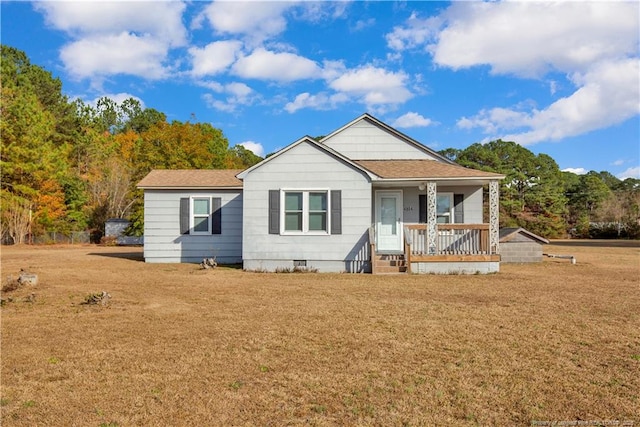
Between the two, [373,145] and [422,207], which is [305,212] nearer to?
[422,207]

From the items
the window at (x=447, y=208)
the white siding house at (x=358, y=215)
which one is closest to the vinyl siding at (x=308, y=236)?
the white siding house at (x=358, y=215)

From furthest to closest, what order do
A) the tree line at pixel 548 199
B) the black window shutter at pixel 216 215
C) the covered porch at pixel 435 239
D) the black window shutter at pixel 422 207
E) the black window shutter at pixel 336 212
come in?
the tree line at pixel 548 199 → the black window shutter at pixel 216 215 → the black window shutter at pixel 422 207 → the black window shutter at pixel 336 212 → the covered porch at pixel 435 239

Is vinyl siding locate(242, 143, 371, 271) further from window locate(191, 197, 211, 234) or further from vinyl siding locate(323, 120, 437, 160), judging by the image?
vinyl siding locate(323, 120, 437, 160)

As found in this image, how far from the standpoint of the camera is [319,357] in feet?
15.6

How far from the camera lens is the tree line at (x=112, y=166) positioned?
24781mm

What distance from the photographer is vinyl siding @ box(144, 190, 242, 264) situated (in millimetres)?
15438

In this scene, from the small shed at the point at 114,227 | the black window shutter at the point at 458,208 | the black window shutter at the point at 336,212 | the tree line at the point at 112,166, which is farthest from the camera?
the small shed at the point at 114,227

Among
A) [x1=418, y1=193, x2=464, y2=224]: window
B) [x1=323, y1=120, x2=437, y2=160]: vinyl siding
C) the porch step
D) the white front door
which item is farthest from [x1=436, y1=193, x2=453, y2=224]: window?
the porch step

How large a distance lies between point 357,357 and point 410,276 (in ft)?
24.3

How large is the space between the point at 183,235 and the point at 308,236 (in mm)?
5369

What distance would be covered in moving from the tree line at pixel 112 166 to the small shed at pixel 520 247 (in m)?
22.5

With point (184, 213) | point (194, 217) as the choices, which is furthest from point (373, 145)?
point (184, 213)

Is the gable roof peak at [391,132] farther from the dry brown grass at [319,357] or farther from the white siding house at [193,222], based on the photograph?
the dry brown grass at [319,357]

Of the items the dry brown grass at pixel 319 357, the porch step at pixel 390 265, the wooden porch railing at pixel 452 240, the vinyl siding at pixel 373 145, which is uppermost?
the vinyl siding at pixel 373 145
